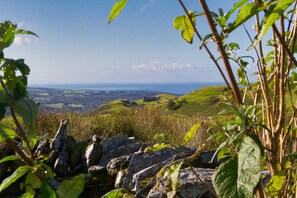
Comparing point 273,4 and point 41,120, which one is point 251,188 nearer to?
point 273,4

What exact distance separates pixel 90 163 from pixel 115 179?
0.69 meters

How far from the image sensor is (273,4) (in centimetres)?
55

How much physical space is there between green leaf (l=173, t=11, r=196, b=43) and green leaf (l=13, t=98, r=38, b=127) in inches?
17.0

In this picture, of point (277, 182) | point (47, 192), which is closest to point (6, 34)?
point (47, 192)

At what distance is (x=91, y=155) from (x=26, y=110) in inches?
161

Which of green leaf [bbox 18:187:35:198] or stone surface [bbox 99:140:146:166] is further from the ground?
green leaf [bbox 18:187:35:198]

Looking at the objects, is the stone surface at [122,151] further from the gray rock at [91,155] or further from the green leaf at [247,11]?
the green leaf at [247,11]

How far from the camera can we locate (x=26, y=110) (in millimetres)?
569

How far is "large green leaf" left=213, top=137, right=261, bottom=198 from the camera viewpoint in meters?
0.55

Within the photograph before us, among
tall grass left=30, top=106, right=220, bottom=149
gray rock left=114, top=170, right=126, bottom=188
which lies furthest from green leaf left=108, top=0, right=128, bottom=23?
tall grass left=30, top=106, right=220, bottom=149

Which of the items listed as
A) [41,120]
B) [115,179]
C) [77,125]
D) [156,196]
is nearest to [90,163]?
[115,179]

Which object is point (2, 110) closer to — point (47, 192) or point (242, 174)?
point (47, 192)

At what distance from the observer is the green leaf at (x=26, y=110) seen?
56 centimetres

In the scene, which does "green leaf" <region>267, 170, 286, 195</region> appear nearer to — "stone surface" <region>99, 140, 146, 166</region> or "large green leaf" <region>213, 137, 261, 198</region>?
"large green leaf" <region>213, 137, 261, 198</region>
